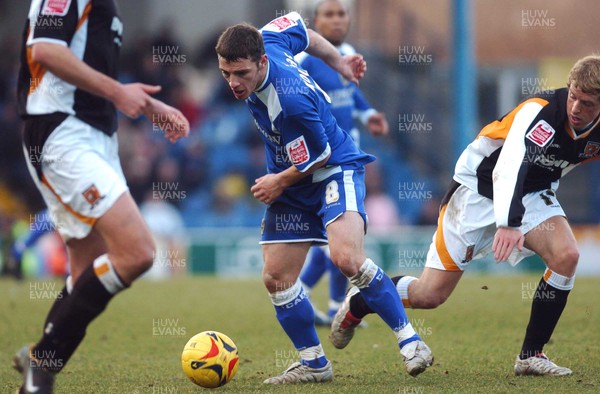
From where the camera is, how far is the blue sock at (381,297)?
5.54 meters

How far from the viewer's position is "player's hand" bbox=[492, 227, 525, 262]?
5184 mm

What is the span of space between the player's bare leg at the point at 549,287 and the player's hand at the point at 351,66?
1.61 metres

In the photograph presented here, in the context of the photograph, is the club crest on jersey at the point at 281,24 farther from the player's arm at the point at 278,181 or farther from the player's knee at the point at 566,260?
the player's knee at the point at 566,260

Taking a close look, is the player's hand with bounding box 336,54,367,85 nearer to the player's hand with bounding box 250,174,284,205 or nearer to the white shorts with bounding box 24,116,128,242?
the player's hand with bounding box 250,174,284,205

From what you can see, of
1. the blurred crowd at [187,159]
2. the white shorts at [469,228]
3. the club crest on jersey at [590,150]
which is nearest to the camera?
the club crest on jersey at [590,150]

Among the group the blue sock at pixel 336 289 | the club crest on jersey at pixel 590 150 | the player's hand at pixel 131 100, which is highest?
the player's hand at pixel 131 100

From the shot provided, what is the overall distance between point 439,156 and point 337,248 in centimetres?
1460

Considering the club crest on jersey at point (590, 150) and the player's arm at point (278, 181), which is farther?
the club crest on jersey at point (590, 150)

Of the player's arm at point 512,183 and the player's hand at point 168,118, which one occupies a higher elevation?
the player's hand at point 168,118

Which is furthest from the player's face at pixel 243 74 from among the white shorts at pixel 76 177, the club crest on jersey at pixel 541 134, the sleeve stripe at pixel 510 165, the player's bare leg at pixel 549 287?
the player's bare leg at pixel 549 287

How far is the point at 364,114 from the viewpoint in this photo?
30.7 ft

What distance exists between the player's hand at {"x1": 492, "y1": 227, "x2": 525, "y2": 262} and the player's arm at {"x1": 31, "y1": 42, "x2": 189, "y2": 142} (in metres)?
2.04

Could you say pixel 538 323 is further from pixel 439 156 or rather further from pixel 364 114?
pixel 439 156

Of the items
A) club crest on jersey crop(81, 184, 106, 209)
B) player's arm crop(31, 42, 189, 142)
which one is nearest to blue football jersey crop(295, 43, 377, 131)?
player's arm crop(31, 42, 189, 142)
